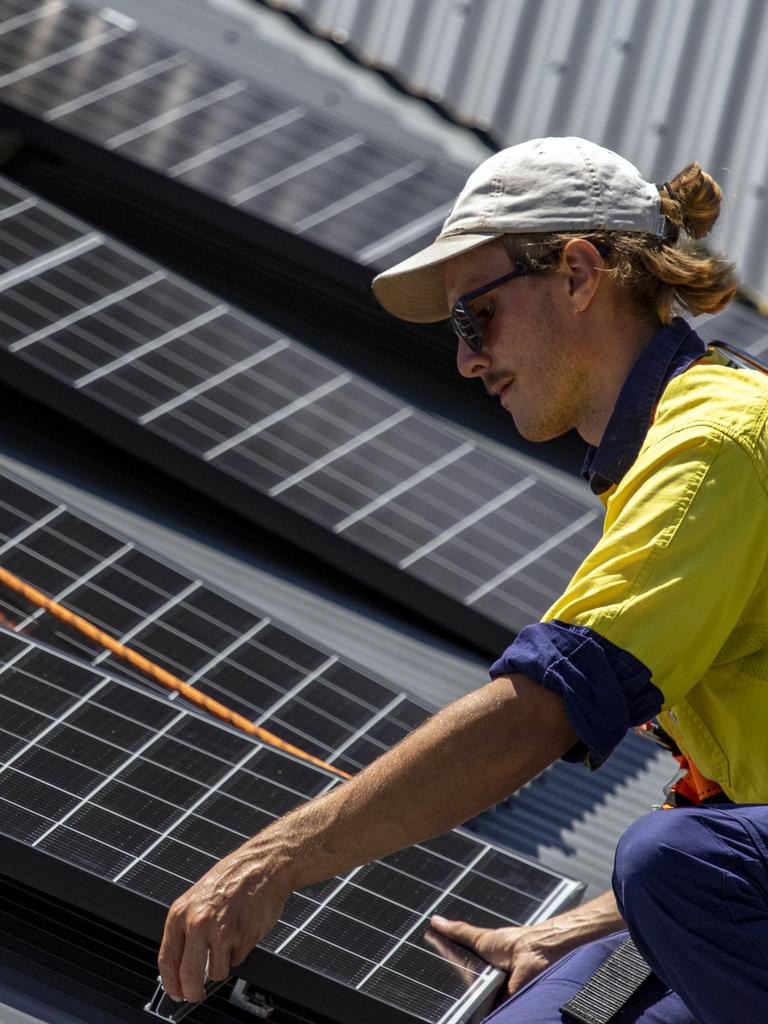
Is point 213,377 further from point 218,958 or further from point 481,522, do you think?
point 218,958

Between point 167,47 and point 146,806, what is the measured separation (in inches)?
189

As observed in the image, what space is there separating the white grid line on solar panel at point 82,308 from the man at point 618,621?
270 cm

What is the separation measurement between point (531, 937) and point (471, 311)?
1.47m

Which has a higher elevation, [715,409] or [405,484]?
[715,409]

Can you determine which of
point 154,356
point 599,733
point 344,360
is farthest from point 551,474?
point 599,733

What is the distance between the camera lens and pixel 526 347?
3.12 metres

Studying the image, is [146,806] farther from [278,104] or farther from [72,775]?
[278,104]

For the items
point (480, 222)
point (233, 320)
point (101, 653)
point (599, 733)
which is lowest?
point (101, 653)

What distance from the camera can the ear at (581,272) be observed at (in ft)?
9.92

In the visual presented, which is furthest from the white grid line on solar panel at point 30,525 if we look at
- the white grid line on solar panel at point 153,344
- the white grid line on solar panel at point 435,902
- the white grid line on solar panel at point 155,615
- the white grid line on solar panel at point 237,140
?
the white grid line on solar panel at point 237,140

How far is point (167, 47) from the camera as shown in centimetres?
761

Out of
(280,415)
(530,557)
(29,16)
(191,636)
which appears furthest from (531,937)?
(29,16)

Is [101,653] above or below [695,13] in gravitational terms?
below

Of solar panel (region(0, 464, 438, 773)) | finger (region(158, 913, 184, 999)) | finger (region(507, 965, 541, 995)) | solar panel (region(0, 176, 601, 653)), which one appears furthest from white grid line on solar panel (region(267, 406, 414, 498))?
finger (region(158, 913, 184, 999))
